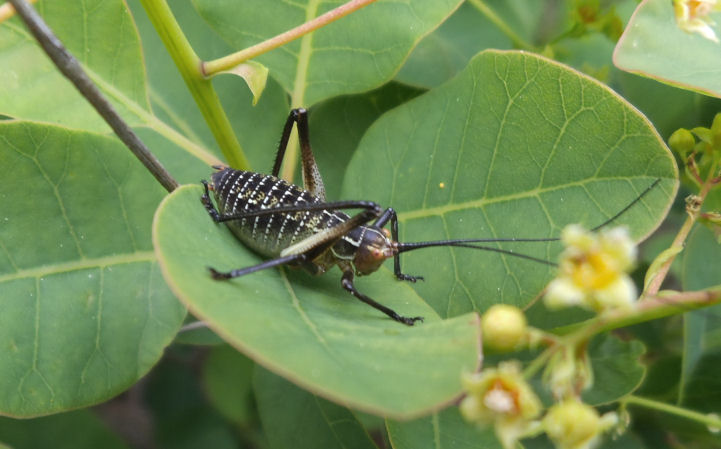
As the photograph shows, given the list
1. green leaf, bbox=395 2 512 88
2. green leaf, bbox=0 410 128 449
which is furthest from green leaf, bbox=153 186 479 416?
green leaf, bbox=0 410 128 449

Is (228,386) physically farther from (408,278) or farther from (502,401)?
(502,401)

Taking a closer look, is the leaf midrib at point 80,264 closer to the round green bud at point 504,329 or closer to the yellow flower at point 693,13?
the round green bud at point 504,329

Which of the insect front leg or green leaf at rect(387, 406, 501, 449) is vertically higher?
the insect front leg

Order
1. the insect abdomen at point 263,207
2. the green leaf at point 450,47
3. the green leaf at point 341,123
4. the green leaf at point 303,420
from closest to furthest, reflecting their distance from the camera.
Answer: the insect abdomen at point 263,207 < the green leaf at point 303,420 < the green leaf at point 341,123 < the green leaf at point 450,47

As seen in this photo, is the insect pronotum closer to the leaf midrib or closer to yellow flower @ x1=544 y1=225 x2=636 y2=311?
the leaf midrib

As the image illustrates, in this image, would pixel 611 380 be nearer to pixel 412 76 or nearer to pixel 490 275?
pixel 490 275

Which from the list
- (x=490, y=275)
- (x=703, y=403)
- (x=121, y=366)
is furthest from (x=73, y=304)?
(x=703, y=403)

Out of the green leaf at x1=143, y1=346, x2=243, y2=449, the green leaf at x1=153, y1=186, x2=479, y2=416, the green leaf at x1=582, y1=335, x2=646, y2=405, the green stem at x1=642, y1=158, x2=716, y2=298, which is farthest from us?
the green leaf at x1=143, y1=346, x2=243, y2=449

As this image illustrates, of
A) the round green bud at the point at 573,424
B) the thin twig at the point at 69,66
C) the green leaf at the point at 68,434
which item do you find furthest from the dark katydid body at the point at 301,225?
the green leaf at the point at 68,434
